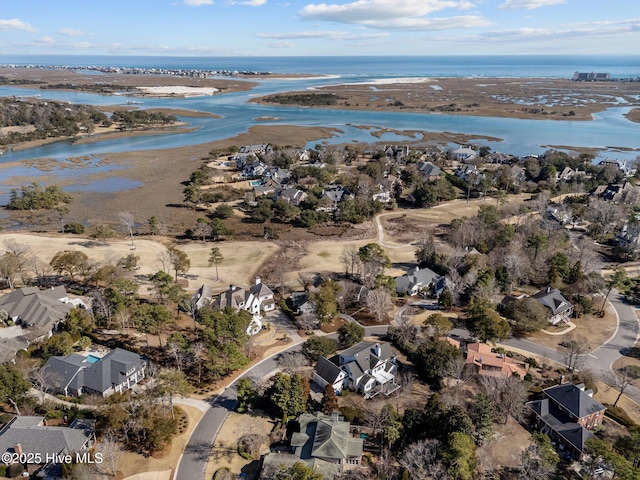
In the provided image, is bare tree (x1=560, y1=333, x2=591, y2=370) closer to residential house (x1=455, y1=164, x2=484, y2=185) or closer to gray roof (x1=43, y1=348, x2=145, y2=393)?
gray roof (x1=43, y1=348, x2=145, y2=393)

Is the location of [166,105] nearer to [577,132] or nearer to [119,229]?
[119,229]

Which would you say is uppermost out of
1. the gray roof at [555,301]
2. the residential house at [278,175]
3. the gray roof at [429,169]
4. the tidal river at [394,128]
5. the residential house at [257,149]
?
the tidal river at [394,128]

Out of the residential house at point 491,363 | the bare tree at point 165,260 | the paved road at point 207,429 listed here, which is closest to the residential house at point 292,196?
the bare tree at point 165,260

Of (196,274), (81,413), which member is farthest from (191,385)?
(196,274)

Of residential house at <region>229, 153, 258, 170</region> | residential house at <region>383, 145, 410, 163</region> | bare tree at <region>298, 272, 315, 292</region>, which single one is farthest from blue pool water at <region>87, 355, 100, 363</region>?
residential house at <region>383, 145, 410, 163</region>

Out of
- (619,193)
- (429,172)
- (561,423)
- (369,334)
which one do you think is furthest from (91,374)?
(619,193)

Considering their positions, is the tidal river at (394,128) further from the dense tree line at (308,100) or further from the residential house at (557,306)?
the residential house at (557,306)
